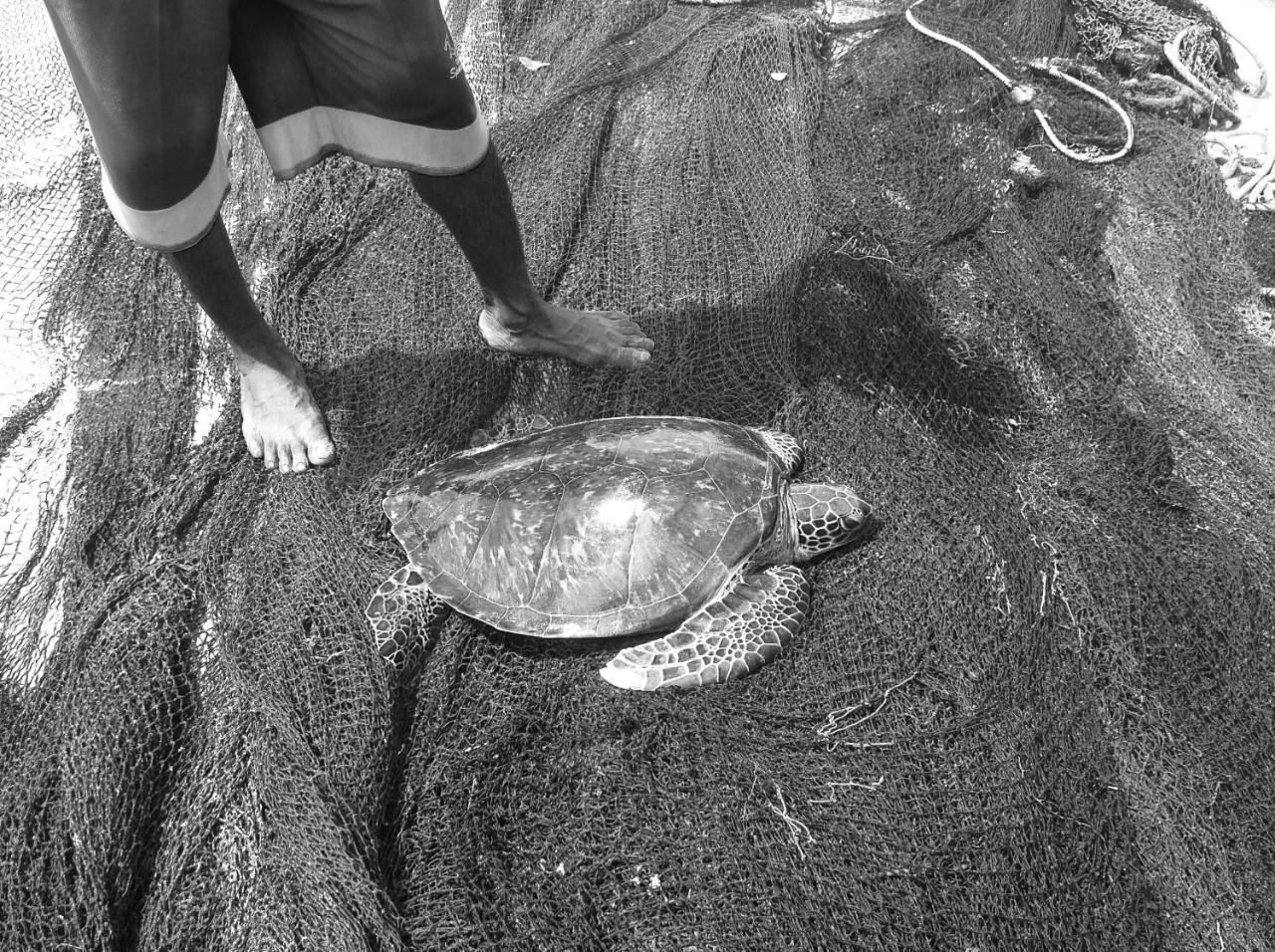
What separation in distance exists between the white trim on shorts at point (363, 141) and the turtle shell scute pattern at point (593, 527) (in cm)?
79

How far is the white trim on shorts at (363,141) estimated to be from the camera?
1881 mm

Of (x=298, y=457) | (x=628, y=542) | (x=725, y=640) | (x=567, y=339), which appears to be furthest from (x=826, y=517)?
(x=298, y=457)

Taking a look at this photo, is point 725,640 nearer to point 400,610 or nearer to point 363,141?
point 400,610

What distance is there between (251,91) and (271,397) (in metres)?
0.79

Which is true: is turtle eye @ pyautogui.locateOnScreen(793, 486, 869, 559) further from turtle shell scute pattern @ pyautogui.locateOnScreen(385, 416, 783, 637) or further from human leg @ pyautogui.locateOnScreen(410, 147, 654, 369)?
human leg @ pyautogui.locateOnScreen(410, 147, 654, 369)

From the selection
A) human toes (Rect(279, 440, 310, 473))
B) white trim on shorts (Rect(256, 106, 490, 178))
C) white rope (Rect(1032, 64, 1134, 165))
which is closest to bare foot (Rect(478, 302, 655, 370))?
white trim on shorts (Rect(256, 106, 490, 178))

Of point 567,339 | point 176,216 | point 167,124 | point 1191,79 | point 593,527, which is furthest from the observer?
point 1191,79

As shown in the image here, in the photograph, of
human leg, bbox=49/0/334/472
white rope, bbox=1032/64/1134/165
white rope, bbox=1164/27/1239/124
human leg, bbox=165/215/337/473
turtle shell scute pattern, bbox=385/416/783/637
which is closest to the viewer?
human leg, bbox=49/0/334/472

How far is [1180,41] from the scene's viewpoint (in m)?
3.34

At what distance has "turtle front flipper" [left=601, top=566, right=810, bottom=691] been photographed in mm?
1874

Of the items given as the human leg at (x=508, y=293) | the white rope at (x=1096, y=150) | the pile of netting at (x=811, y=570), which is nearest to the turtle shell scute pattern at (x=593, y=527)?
the pile of netting at (x=811, y=570)

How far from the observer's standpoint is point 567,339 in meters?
2.42

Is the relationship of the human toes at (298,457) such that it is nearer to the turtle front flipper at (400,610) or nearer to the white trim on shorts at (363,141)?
the turtle front flipper at (400,610)

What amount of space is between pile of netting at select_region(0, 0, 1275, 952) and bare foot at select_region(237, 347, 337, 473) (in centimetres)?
8
